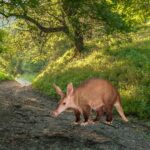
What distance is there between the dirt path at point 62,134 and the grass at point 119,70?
247 cm

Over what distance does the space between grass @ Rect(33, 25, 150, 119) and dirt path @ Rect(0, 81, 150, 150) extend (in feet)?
8.10

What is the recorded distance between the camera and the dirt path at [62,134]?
11.6m

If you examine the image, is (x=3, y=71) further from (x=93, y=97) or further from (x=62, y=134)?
(x=93, y=97)

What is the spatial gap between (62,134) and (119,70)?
12868 millimetres

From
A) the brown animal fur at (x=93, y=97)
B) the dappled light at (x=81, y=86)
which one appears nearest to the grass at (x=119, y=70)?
the dappled light at (x=81, y=86)

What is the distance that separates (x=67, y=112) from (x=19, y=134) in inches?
248

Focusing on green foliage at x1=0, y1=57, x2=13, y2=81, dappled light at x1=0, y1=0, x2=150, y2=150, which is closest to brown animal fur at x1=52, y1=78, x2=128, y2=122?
dappled light at x1=0, y1=0, x2=150, y2=150

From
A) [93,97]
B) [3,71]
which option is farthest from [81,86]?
[3,71]

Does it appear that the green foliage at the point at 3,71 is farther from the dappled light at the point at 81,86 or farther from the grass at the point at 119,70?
the grass at the point at 119,70

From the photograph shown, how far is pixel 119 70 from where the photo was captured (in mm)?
25234

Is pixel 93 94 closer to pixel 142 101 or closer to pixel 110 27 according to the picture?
pixel 142 101

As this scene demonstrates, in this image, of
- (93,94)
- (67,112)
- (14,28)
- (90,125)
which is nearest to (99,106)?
(93,94)

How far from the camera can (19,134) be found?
12773mm

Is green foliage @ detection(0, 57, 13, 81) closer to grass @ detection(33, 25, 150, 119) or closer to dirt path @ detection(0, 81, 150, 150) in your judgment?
grass @ detection(33, 25, 150, 119)
